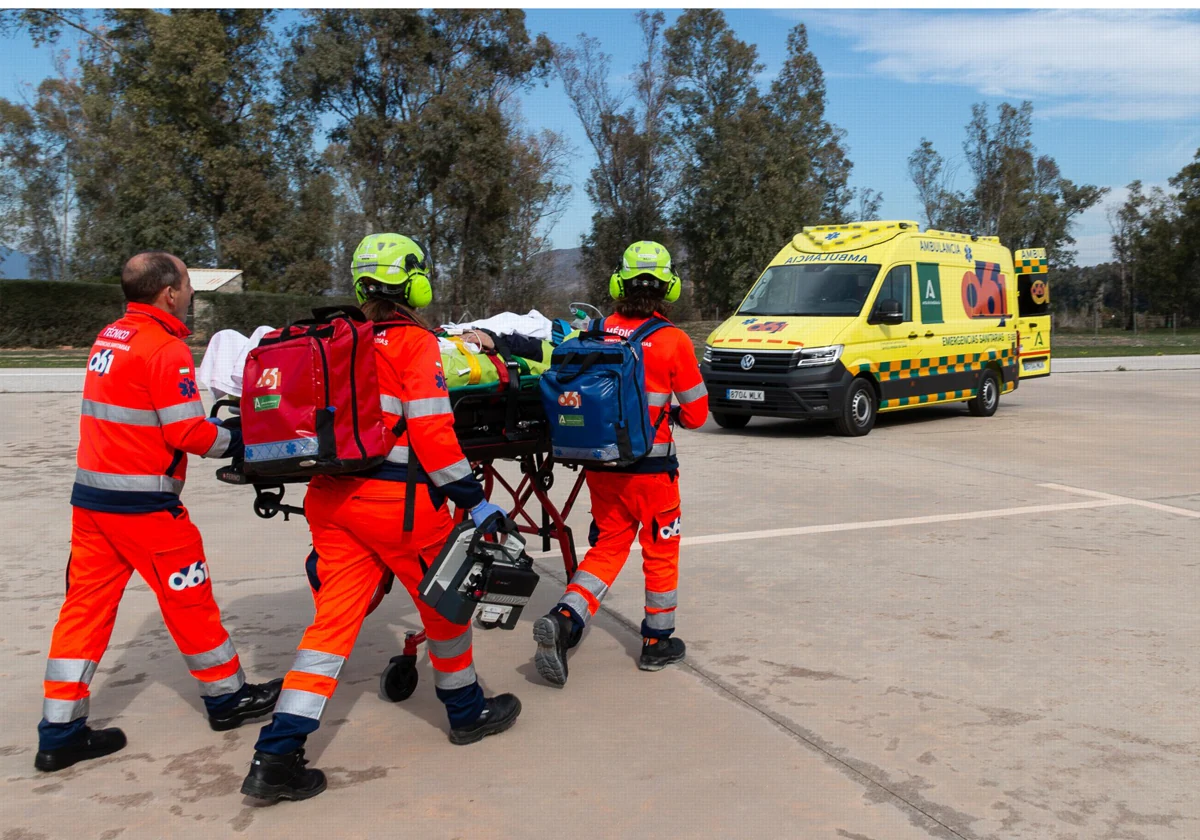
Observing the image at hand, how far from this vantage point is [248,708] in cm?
413

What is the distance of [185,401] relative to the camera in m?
3.75

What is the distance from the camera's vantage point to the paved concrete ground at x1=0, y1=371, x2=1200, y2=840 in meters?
3.41

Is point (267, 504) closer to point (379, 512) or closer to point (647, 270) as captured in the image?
point (379, 512)

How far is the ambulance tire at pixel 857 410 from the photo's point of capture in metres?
12.4

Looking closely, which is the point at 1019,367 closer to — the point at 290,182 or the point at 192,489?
the point at 192,489

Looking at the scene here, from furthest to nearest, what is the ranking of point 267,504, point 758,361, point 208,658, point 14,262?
point 14,262 → point 758,361 → point 267,504 → point 208,658

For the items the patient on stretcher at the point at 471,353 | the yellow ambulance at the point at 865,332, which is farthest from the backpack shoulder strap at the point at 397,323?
the yellow ambulance at the point at 865,332

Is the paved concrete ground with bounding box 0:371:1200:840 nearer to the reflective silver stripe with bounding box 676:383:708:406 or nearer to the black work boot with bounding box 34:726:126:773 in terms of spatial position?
the black work boot with bounding box 34:726:126:773

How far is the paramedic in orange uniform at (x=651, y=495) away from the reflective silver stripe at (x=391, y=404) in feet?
4.15

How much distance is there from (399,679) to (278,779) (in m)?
1.00

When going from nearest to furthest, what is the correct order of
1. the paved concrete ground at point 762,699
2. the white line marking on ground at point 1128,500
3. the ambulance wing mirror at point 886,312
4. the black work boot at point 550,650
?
the paved concrete ground at point 762,699, the black work boot at point 550,650, the white line marking on ground at point 1128,500, the ambulance wing mirror at point 886,312

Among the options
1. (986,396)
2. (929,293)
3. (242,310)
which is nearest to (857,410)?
(929,293)

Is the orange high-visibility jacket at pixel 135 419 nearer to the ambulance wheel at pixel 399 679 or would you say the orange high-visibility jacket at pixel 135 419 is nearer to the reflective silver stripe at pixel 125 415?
the reflective silver stripe at pixel 125 415

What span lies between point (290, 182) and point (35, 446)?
30.8m
